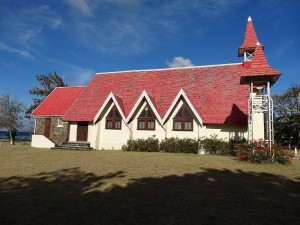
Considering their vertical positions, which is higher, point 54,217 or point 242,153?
point 242,153

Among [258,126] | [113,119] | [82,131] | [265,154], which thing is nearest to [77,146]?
[82,131]

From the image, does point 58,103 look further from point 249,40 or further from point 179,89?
point 249,40

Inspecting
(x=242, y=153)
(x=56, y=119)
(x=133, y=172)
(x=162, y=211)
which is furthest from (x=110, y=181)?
(x=56, y=119)

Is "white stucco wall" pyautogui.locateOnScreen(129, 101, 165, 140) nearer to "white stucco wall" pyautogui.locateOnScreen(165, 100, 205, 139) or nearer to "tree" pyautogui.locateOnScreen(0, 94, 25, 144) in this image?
"white stucco wall" pyautogui.locateOnScreen(165, 100, 205, 139)

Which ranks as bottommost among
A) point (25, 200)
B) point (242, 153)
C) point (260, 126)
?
point (25, 200)

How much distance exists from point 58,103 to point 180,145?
55.9 ft

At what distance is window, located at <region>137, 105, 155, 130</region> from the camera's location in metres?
21.2

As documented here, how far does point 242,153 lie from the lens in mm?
14039

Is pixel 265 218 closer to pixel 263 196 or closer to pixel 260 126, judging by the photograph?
pixel 263 196

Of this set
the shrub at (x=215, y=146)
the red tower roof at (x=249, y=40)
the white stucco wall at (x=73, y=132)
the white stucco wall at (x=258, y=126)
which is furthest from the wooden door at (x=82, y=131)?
the red tower roof at (x=249, y=40)

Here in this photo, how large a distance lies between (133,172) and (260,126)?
37.1 feet

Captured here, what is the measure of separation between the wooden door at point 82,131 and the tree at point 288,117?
2505 centimetres

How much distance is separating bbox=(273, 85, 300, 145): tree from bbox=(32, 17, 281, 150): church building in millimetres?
12117

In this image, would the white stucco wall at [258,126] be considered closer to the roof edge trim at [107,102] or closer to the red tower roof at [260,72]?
the red tower roof at [260,72]
